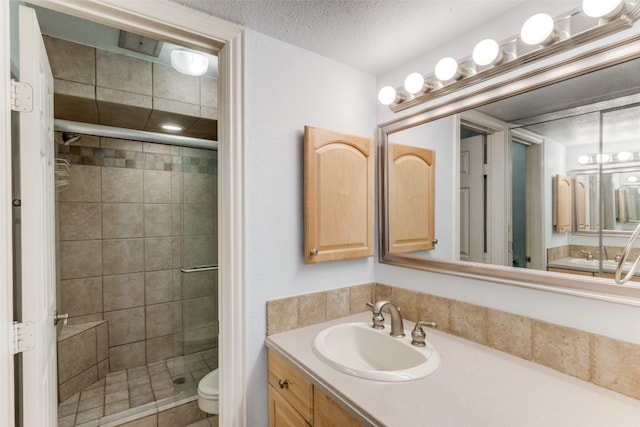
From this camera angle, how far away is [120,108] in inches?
74.3

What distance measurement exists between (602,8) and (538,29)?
158mm

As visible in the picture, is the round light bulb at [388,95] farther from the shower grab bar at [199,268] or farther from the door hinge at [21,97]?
the shower grab bar at [199,268]

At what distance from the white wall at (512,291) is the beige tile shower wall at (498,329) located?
0.03 m

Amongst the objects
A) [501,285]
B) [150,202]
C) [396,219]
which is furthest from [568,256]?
[150,202]

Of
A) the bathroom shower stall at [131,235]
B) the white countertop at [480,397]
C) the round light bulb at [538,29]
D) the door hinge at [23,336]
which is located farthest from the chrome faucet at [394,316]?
the bathroom shower stall at [131,235]

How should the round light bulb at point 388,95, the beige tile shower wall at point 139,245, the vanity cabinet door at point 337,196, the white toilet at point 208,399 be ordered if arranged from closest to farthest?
the vanity cabinet door at point 337,196 → the round light bulb at point 388,95 → the white toilet at point 208,399 → the beige tile shower wall at point 139,245

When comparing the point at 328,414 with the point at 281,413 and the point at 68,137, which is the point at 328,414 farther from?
the point at 68,137

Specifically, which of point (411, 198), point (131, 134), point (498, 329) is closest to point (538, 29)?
point (411, 198)

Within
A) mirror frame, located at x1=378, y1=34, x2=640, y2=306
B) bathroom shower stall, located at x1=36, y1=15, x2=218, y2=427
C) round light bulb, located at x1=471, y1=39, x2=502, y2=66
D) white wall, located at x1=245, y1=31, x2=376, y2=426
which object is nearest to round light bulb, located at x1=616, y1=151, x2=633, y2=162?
mirror frame, located at x1=378, y1=34, x2=640, y2=306

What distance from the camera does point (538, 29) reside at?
3.33 ft

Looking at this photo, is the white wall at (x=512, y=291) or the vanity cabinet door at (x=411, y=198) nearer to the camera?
Result: the white wall at (x=512, y=291)

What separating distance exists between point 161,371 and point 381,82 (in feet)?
9.15

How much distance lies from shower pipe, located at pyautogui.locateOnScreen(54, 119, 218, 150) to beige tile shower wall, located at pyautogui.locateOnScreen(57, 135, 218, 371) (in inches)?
5.3

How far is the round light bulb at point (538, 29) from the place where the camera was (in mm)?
998
